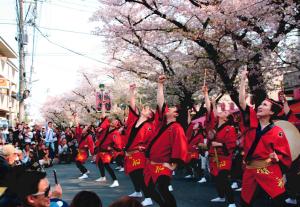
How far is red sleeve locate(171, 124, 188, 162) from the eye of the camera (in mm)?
6406

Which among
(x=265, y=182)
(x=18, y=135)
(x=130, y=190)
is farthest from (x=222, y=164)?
(x=18, y=135)

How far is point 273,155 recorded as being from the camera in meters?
5.44

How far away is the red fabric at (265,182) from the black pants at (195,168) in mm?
6951

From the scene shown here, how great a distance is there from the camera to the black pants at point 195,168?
1259cm

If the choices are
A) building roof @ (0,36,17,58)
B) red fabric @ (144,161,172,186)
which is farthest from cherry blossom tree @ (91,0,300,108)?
building roof @ (0,36,17,58)

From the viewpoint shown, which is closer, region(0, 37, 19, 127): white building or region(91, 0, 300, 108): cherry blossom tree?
region(91, 0, 300, 108): cherry blossom tree

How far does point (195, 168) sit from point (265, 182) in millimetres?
7370

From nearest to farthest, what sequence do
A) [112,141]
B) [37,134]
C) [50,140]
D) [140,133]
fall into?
[140,133]
[112,141]
[50,140]
[37,134]

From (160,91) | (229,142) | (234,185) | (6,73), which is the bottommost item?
(234,185)

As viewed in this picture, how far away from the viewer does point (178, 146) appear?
6418 millimetres

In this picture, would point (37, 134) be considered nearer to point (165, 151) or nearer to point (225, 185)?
point (225, 185)

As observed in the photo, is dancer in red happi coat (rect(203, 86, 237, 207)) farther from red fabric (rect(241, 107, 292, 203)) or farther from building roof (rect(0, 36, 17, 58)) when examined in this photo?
building roof (rect(0, 36, 17, 58))

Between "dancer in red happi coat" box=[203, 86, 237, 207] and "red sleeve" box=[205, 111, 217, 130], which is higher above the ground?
"red sleeve" box=[205, 111, 217, 130]

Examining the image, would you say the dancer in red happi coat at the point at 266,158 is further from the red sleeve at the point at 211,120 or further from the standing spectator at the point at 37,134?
the standing spectator at the point at 37,134
